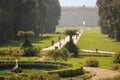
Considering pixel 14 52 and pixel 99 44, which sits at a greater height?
pixel 14 52

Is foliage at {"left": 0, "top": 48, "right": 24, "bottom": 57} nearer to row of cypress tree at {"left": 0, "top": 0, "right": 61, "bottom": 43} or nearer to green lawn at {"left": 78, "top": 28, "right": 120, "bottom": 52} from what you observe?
green lawn at {"left": 78, "top": 28, "right": 120, "bottom": 52}

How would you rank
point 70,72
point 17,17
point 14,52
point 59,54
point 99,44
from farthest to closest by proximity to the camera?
point 17,17 → point 99,44 → point 59,54 → point 14,52 → point 70,72

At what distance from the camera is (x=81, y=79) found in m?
25.9

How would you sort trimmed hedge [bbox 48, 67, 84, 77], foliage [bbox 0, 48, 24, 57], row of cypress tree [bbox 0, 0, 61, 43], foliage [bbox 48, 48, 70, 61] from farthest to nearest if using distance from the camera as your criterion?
row of cypress tree [bbox 0, 0, 61, 43] → foliage [bbox 48, 48, 70, 61] → foliage [bbox 0, 48, 24, 57] → trimmed hedge [bbox 48, 67, 84, 77]

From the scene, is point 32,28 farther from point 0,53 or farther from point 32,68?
point 32,68

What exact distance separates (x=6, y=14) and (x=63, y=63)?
119 ft

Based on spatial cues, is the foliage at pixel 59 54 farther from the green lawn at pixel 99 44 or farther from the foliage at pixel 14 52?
the green lawn at pixel 99 44

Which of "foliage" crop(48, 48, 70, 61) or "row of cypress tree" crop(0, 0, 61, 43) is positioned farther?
"row of cypress tree" crop(0, 0, 61, 43)

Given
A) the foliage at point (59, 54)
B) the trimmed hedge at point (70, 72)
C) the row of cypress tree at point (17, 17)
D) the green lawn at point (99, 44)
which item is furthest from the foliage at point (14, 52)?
the row of cypress tree at point (17, 17)

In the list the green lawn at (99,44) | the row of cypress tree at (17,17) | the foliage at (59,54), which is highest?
the row of cypress tree at (17,17)

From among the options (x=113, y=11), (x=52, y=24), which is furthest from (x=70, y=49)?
(x=52, y=24)

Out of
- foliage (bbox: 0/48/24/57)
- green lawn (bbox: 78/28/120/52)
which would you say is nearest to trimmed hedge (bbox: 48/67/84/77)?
foliage (bbox: 0/48/24/57)

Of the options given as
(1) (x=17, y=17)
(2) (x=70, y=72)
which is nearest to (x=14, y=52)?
(2) (x=70, y=72)

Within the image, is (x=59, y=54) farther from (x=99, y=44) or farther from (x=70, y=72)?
(x=99, y=44)
